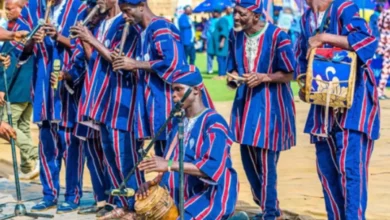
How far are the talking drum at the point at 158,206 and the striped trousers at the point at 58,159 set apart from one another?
2.33m

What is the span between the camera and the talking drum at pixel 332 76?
637cm

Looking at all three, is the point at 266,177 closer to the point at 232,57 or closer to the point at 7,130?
the point at 232,57

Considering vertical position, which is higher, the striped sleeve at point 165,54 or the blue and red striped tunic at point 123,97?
the striped sleeve at point 165,54

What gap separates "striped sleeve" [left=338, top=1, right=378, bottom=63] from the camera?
637cm

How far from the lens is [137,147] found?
7809mm

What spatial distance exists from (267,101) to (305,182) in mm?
2103

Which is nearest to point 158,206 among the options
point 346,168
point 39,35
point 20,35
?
point 346,168

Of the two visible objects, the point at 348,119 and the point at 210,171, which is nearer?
the point at 210,171

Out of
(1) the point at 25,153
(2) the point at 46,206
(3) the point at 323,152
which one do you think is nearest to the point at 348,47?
(3) the point at 323,152

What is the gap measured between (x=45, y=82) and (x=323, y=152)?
8.87ft

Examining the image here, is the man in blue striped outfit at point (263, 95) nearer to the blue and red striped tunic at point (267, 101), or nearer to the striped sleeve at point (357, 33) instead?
the blue and red striped tunic at point (267, 101)

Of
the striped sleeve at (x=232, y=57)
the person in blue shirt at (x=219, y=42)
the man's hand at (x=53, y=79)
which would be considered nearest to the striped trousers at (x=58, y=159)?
the man's hand at (x=53, y=79)

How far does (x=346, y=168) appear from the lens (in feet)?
21.5

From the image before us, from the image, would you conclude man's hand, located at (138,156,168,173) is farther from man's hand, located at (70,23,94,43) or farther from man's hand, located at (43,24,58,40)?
man's hand, located at (43,24,58,40)
